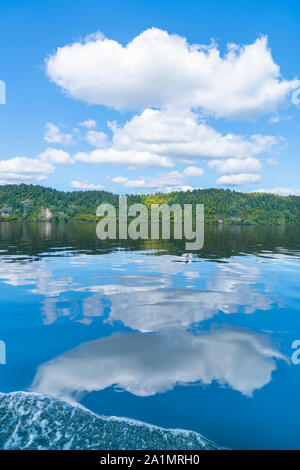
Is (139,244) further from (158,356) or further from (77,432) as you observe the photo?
(77,432)

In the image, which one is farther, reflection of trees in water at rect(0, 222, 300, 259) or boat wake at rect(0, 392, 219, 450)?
reflection of trees in water at rect(0, 222, 300, 259)

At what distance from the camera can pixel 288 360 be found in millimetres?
11359

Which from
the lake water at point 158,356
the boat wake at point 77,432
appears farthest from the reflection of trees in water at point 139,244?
the boat wake at point 77,432

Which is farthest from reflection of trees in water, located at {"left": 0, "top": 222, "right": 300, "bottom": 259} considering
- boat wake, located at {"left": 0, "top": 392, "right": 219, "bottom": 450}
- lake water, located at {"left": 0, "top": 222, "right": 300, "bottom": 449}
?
boat wake, located at {"left": 0, "top": 392, "right": 219, "bottom": 450}

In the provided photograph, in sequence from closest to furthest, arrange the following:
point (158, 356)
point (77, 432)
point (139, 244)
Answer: point (77, 432)
point (158, 356)
point (139, 244)

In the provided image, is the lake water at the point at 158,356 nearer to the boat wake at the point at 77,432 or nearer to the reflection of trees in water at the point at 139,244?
the boat wake at the point at 77,432

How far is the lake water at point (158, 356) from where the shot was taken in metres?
7.83

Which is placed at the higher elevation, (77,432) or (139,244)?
(139,244)

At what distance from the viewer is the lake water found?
7.83 m

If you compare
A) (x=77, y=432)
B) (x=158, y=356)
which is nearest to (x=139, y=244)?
(x=158, y=356)

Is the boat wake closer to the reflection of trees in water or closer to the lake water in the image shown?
the lake water

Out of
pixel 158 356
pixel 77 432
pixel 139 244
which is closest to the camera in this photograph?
pixel 77 432

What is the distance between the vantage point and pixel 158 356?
1138 cm
